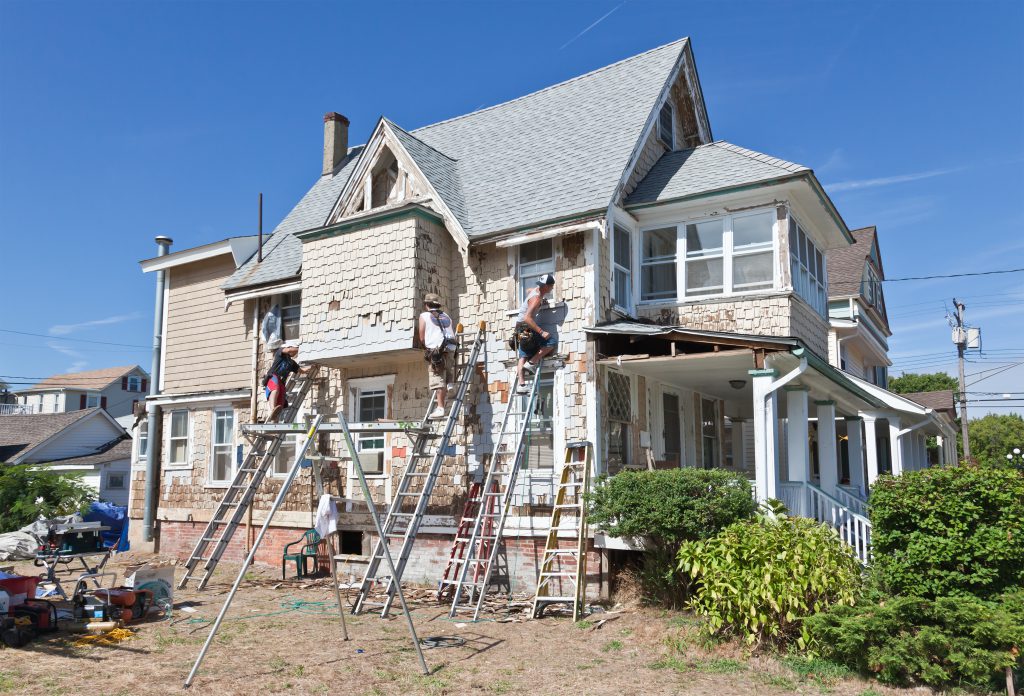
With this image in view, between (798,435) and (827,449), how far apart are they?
237cm

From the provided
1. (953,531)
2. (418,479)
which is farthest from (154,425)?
(953,531)

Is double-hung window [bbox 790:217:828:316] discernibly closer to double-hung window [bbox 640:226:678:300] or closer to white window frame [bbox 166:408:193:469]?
double-hung window [bbox 640:226:678:300]

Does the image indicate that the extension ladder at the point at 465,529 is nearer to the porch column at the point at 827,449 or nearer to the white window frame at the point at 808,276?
the porch column at the point at 827,449

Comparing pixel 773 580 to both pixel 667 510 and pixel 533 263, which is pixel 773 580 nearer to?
pixel 667 510

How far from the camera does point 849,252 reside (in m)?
28.9

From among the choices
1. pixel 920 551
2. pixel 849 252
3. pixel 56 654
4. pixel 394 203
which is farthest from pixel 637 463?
pixel 849 252

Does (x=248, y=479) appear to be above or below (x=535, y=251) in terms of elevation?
below

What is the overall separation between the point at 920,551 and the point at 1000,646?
1444 mm

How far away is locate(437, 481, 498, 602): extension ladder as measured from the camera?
12.9m

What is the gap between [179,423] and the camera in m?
19.9

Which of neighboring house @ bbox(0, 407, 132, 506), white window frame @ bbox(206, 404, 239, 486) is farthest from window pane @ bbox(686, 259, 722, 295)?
neighboring house @ bbox(0, 407, 132, 506)

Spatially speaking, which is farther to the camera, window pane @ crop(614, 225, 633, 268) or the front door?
the front door

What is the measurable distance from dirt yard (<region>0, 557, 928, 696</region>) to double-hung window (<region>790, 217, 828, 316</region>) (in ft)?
22.5

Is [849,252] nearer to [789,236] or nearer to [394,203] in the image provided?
[789,236]
